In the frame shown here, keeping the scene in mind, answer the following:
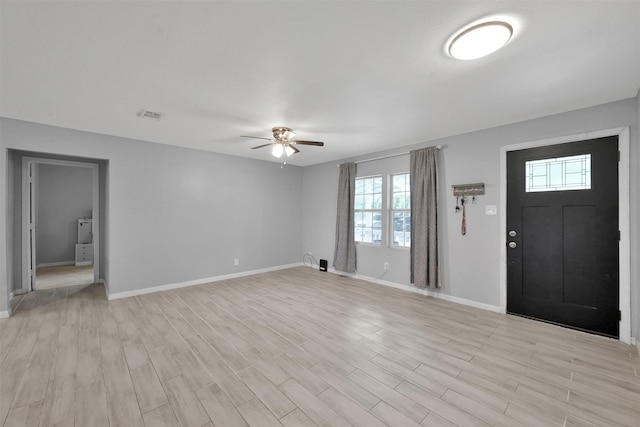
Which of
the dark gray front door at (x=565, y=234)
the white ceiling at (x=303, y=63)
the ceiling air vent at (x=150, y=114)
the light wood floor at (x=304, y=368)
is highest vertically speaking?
the ceiling air vent at (x=150, y=114)

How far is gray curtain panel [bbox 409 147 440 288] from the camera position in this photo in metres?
4.03

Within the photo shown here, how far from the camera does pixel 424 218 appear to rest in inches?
163

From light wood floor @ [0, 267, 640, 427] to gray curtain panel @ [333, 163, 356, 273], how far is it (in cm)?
173

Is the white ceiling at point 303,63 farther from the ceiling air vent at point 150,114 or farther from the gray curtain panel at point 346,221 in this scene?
the gray curtain panel at point 346,221

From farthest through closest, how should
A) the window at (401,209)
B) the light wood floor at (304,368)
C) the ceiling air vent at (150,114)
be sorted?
the window at (401,209), the ceiling air vent at (150,114), the light wood floor at (304,368)

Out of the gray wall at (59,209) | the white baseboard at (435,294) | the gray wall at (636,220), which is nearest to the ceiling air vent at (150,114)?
the white baseboard at (435,294)

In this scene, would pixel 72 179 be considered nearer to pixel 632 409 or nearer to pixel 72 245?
pixel 72 245

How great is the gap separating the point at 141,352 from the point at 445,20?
3.68 m

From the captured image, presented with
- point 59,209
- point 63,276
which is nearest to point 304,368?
point 63,276

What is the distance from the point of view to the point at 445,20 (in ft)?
5.19

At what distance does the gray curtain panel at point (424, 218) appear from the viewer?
4.03 metres

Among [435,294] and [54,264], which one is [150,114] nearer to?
[435,294]

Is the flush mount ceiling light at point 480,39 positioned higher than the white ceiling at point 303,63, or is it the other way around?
the white ceiling at point 303,63

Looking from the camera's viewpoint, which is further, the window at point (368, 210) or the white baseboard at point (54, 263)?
Result: the white baseboard at point (54, 263)
